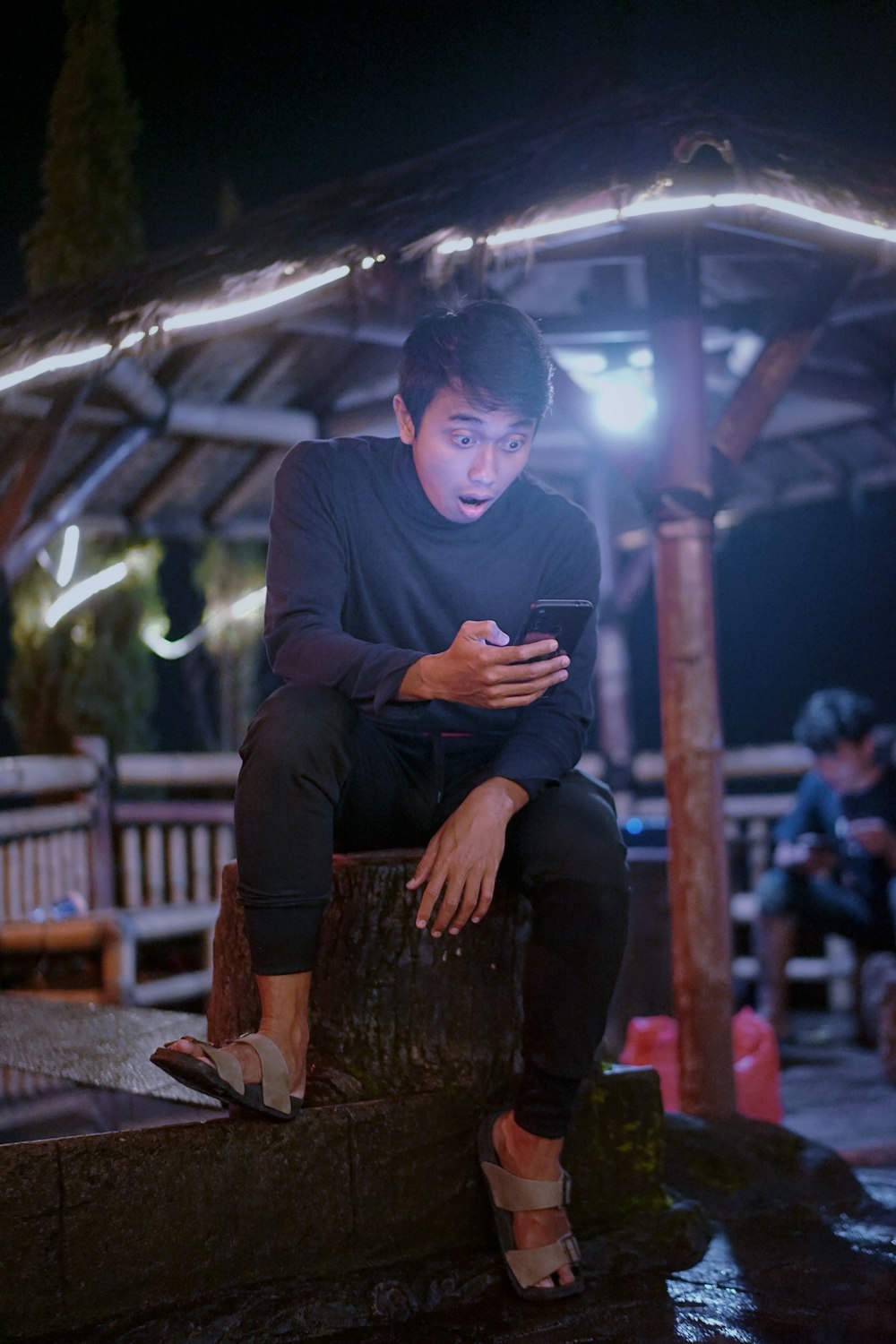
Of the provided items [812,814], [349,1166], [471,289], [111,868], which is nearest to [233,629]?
[111,868]

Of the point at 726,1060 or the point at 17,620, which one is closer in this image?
the point at 726,1060

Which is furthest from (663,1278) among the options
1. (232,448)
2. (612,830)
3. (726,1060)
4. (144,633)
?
(144,633)

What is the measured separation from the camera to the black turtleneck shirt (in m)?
2.35

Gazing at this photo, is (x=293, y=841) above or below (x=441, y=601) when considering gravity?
below

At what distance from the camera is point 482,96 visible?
8.48 metres

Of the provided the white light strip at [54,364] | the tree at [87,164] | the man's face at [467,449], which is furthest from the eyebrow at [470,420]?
the tree at [87,164]

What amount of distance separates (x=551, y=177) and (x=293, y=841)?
2604 mm

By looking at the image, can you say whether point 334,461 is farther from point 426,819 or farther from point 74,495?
point 74,495

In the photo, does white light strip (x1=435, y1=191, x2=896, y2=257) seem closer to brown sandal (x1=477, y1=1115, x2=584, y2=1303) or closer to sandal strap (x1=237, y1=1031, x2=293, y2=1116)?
sandal strap (x1=237, y1=1031, x2=293, y2=1116)

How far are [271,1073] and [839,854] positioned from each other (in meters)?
4.79

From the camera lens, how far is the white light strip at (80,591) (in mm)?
10828

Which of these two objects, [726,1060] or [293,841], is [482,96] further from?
[293,841]

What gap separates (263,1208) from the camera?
2.16 metres

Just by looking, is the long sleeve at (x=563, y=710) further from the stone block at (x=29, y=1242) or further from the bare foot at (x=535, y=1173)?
the stone block at (x=29, y=1242)
